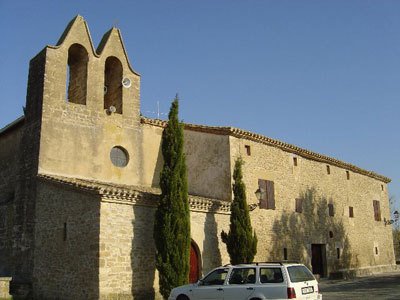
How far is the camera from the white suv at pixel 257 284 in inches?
418

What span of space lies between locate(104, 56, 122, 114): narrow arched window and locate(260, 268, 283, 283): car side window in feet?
37.2

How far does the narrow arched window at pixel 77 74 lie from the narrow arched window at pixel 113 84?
57.3 inches

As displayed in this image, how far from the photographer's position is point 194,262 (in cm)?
1716

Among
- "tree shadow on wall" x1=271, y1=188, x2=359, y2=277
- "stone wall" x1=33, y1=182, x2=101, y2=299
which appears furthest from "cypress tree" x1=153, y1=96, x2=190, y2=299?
"tree shadow on wall" x1=271, y1=188, x2=359, y2=277

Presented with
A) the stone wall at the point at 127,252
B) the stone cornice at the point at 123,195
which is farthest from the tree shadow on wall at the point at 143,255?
the stone cornice at the point at 123,195

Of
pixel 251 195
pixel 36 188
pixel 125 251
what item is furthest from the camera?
pixel 251 195

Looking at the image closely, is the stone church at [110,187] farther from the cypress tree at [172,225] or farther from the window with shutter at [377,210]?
the window with shutter at [377,210]

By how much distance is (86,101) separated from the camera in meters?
18.8

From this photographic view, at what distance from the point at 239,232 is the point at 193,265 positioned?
7.18 ft

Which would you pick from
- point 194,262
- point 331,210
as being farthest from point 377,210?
point 194,262

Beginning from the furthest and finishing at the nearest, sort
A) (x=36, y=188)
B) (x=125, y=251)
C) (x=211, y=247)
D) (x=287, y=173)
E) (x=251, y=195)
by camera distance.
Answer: (x=287, y=173), (x=251, y=195), (x=211, y=247), (x=36, y=188), (x=125, y=251)

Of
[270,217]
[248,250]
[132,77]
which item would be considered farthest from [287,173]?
[132,77]

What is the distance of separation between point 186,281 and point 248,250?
10.7 feet

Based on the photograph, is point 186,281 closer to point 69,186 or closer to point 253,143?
point 69,186
